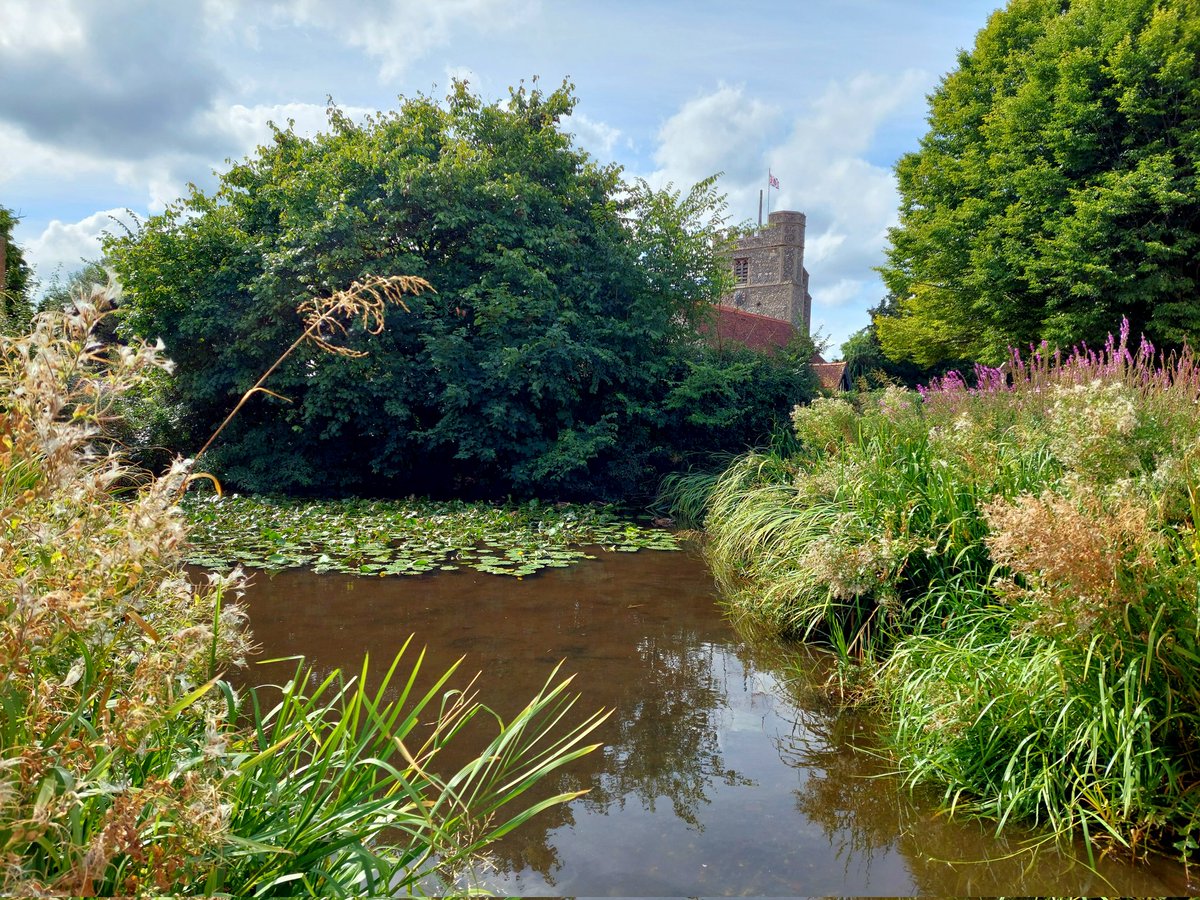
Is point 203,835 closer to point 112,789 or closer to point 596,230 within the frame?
point 112,789

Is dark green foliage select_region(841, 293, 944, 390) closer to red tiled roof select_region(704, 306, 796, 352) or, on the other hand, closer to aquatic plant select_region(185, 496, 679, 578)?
red tiled roof select_region(704, 306, 796, 352)

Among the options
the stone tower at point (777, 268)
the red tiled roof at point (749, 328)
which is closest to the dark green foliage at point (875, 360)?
the red tiled roof at point (749, 328)

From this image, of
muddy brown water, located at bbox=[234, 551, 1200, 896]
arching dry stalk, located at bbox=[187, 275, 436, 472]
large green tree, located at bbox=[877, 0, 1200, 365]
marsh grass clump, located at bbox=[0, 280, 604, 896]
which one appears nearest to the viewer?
marsh grass clump, located at bbox=[0, 280, 604, 896]

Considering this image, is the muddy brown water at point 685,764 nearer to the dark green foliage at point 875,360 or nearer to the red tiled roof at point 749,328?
the red tiled roof at point 749,328

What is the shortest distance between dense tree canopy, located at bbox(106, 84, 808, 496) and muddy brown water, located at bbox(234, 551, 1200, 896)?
556 cm

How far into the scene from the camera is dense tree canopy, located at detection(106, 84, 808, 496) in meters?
11.9

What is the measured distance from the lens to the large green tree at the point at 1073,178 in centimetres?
1477

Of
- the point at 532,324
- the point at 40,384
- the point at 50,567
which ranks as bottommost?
the point at 50,567

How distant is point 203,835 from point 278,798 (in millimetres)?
519

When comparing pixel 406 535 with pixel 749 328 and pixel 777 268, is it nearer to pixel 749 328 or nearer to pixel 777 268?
pixel 749 328

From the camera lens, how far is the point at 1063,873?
2.75 metres

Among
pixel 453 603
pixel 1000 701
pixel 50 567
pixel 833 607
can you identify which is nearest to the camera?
pixel 50 567

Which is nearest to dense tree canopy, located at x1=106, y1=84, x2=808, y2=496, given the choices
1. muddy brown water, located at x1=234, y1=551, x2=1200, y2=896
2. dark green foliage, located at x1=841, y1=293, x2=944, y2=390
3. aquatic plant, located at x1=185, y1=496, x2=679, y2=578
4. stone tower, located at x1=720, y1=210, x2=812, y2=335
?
aquatic plant, located at x1=185, y1=496, x2=679, y2=578

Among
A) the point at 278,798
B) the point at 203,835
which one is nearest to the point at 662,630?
the point at 278,798
